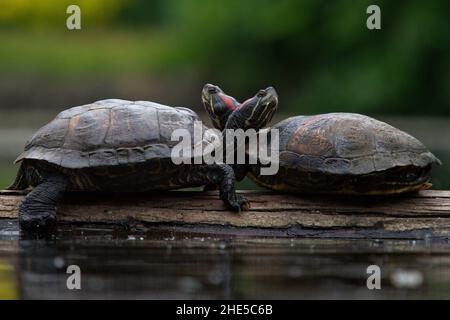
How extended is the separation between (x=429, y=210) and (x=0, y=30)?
3325 centimetres

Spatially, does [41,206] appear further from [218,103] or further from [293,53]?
[293,53]

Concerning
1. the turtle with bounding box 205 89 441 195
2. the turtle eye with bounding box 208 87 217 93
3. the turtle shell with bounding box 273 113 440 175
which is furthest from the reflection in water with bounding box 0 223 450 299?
the turtle eye with bounding box 208 87 217 93

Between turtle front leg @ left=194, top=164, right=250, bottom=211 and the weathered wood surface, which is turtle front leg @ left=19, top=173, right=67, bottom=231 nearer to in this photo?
the weathered wood surface

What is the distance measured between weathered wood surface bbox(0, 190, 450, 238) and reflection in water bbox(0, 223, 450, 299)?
83 millimetres

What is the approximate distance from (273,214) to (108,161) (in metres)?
1.19

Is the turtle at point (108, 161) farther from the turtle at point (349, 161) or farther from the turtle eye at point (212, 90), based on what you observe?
the turtle eye at point (212, 90)

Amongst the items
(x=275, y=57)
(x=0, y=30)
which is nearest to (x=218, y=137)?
(x=275, y=57)

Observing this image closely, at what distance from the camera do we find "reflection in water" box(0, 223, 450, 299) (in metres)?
5.13

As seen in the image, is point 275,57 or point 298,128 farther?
point 275,57

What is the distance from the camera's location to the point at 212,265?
5879 mm

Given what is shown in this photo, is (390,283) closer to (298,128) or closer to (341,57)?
(298,128)
